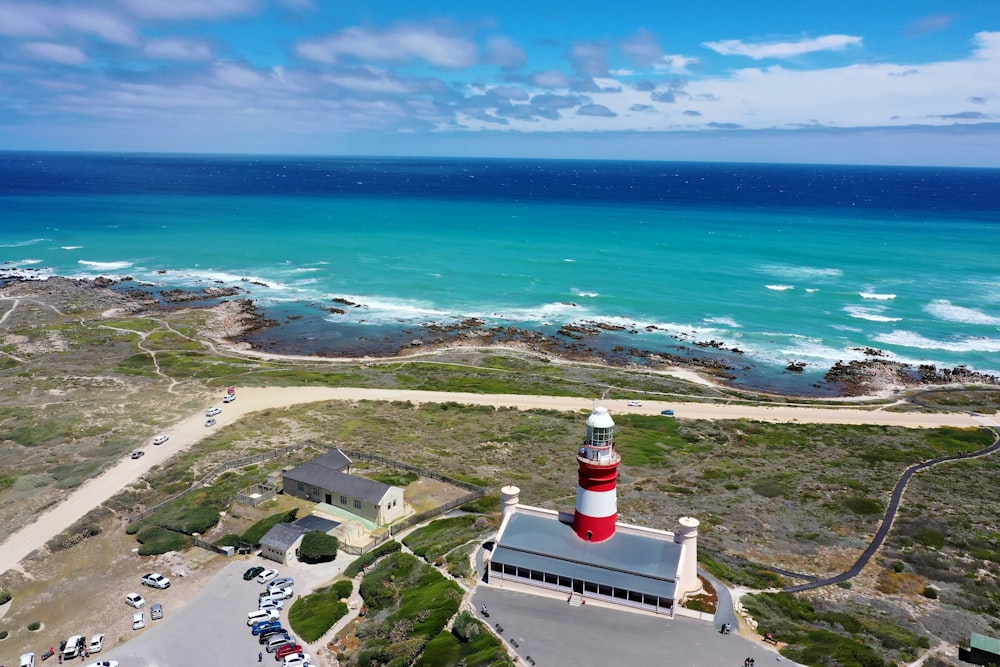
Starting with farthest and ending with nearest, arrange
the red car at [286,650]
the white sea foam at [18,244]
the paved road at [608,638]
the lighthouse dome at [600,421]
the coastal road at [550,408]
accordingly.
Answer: the white sea foam at [18,244] → the coastal road at [550,408] → the red car at [286,650] → the lighthouse dome at [600,421] → the paved road at [608,638]

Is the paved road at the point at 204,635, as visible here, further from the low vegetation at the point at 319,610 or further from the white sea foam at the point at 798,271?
the white sea foam at the point at 798,271

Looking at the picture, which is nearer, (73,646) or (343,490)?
(73,646)

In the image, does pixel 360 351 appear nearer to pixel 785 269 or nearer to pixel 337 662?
pixel 337 662

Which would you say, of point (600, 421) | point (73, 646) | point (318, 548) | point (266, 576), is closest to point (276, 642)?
point (266, 576)

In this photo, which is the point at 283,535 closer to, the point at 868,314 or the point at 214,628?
the point at 214,628

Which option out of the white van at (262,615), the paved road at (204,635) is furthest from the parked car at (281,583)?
the white van at (262,615)

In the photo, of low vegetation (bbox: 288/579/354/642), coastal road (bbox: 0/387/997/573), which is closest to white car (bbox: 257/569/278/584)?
low vegetation (bbox: 288/579/354/642)
